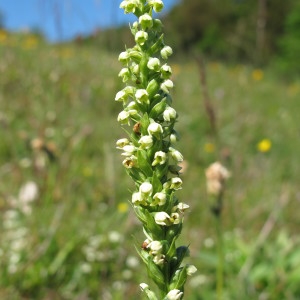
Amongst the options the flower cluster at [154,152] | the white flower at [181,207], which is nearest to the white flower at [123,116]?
the flower cluster at [154,152]

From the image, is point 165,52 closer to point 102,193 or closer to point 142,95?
point 142,95

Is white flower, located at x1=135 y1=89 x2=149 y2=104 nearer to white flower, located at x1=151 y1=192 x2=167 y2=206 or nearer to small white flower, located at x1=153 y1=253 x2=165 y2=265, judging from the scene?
white flower, located at x1=151 y1=192 x2=167 y2=206

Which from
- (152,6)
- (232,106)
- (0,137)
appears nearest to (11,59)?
(0,137)

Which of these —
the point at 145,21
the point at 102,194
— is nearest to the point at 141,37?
the point at 145,21

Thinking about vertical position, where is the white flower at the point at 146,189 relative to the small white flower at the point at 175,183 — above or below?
below

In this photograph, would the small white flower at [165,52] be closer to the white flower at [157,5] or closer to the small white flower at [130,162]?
the white flower at [157,5]

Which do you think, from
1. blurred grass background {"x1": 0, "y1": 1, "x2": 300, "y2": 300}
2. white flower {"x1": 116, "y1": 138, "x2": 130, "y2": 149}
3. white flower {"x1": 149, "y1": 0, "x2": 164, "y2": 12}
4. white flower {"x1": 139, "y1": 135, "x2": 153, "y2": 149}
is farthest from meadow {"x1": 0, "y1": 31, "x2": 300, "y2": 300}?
white flower {"x1": 149, "y1": 0, "x2": 164, "y2": 12}

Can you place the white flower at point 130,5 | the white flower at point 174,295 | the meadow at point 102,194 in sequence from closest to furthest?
the white flower at point 174,295 < the white flower at point 130,5 < the meadow at point 102,194
